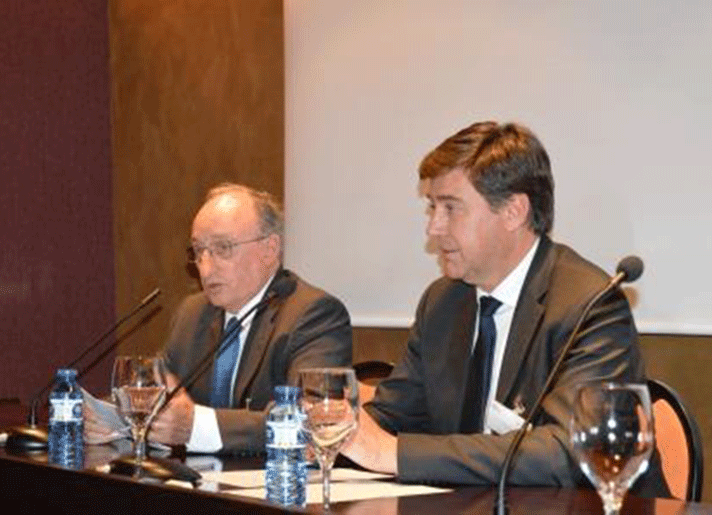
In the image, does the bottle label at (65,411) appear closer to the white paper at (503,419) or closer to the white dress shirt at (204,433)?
the white dress shirt at (204,433)

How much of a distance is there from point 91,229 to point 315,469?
3.72 metres

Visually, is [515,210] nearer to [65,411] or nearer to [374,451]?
[374,451]

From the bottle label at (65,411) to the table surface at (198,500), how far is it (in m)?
0.21

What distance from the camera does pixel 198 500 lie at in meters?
2.36

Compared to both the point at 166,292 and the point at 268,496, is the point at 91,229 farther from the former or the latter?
the point at 268,496

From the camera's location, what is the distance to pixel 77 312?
636 cm

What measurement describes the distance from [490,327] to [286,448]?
96 centimetres

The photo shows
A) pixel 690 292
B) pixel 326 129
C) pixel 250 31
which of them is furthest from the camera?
pixel 250 31

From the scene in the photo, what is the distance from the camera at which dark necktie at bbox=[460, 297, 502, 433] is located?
3207mm

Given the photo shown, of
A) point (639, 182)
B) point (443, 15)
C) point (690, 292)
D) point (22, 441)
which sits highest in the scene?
point (443, 15)

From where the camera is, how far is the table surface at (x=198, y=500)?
2.30m

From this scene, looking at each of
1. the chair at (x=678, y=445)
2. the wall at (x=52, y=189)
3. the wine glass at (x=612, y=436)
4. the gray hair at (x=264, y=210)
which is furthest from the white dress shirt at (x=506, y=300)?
the wall at (x=52, y=189)

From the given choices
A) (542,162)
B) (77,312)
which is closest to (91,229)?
(77,312)

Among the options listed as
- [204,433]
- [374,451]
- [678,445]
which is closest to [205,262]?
[204,433]
